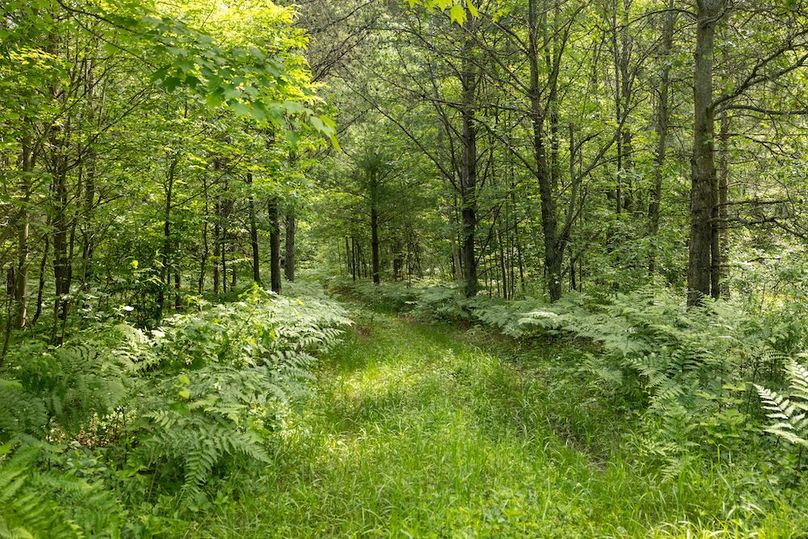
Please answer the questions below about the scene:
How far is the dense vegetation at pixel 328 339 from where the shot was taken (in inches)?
127

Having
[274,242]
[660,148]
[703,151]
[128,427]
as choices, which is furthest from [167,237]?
[660,148]

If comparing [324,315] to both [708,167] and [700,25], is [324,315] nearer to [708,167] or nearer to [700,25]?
[708,167]

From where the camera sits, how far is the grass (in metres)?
3.18

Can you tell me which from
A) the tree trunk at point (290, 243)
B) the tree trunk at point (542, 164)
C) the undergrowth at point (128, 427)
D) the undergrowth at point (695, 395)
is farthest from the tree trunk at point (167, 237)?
the tree trunk at point (542, 164)

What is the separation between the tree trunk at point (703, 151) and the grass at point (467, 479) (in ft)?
10.5

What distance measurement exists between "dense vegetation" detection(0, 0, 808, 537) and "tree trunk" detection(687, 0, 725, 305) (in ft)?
0.14

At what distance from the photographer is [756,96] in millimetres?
8531

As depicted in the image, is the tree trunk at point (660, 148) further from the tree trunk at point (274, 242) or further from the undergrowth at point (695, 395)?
the tree trunk at point (274, 242)

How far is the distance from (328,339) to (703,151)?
6.77 metres

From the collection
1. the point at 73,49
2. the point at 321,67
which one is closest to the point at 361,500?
the point at 73,49

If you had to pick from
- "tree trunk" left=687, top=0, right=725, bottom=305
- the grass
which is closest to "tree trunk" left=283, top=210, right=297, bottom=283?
the grass

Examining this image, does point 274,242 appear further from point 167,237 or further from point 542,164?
point 542,164

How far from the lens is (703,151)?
684 centimetres

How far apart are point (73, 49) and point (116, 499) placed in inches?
267
